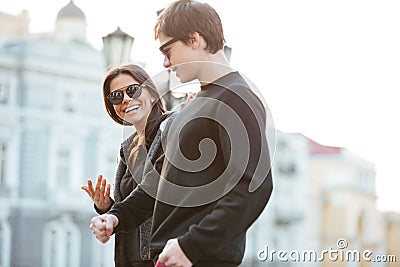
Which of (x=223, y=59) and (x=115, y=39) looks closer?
(x=223, y=59)

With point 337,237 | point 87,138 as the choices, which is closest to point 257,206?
point 87,138

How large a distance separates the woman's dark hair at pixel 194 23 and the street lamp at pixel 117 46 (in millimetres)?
3790

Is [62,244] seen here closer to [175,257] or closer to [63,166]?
[63,166]

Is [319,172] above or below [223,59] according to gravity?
above

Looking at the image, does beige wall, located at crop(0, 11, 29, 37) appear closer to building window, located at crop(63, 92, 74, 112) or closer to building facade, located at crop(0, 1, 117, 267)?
building facade, located at crop(0, 1, 117, 267)

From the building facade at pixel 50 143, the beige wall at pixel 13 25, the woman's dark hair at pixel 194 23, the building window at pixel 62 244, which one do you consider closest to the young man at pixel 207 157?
the woman's dark hair at pixel 194 23

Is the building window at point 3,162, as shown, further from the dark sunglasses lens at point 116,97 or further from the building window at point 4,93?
the dark sunglasses lens at point 116,97

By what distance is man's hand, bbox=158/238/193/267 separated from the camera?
134cm

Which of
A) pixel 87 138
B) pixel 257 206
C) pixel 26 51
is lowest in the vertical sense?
pixel 257 206

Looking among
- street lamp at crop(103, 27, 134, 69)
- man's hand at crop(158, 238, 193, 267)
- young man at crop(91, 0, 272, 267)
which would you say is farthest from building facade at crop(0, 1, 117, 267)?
man's hand at crop(158, 238, 193, 267)

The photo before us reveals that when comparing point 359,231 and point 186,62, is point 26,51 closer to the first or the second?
point 359,231

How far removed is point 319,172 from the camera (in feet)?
59.0

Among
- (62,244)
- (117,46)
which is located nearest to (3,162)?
(62,244)

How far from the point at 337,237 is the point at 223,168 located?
54.2 ft
